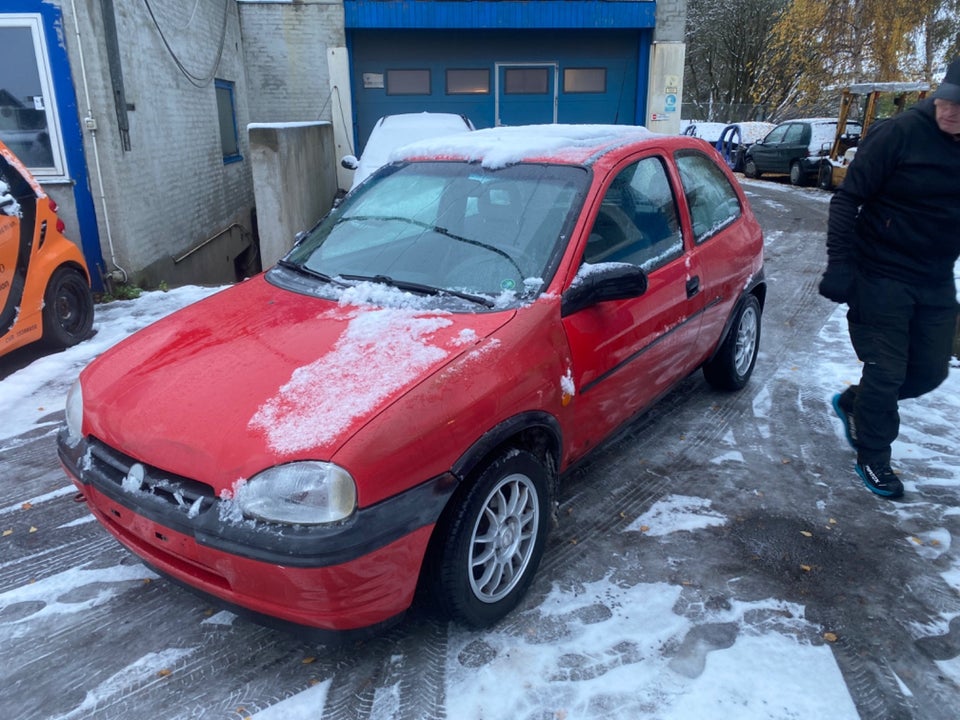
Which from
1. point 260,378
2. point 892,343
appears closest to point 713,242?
point 892,343

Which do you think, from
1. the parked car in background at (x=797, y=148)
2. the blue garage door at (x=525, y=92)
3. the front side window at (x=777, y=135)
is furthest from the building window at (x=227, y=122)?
the front side window at (x=777, y=135)

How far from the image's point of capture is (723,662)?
2598 mm

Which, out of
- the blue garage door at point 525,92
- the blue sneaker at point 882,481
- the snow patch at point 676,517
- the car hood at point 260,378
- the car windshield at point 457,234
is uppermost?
the blue garage door at point 525,92

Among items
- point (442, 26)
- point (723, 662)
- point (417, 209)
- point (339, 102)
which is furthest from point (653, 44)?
point (723, 662)

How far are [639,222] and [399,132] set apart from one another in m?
7.04

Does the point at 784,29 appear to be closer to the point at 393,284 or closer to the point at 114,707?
the point at 393,284

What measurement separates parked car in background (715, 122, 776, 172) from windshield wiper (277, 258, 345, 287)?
18.7 meters

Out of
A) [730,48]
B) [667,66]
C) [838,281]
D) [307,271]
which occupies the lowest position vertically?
[838,281]

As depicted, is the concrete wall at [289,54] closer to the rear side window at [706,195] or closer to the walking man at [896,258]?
the rear side window at [706,195]

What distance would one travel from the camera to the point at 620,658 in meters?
2.62

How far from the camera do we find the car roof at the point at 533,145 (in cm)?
347

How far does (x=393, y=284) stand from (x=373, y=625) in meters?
1.41

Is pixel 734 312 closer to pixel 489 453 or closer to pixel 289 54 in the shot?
pixel 489 453

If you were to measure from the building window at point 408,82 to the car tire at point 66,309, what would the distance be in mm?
8738
